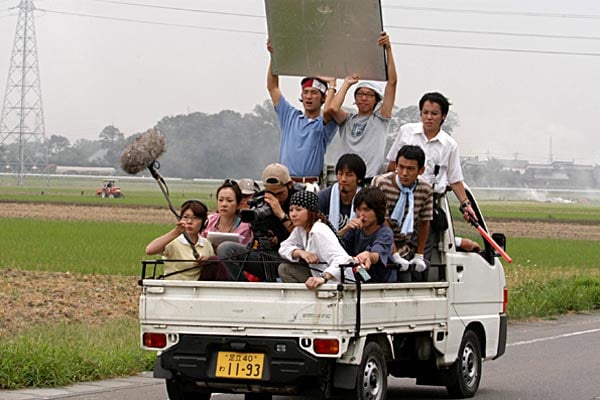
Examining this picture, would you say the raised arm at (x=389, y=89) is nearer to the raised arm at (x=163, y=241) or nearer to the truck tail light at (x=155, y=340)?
the raised arm at (x=163, y=241)

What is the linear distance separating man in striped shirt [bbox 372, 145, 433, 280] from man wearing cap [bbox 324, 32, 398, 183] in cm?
60

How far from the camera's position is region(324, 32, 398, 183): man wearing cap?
1068 centimetres

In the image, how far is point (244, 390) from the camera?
8805 mm

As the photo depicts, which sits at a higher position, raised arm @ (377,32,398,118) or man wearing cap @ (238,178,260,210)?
raised arm @ (377,32,398,118)

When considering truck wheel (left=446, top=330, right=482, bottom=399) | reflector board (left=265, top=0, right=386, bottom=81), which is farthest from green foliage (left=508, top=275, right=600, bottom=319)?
reflector board (left=265, top=0, right=386, bottom=81)

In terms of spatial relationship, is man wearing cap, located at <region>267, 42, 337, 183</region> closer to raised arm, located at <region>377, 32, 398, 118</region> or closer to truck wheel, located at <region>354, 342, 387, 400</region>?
raised arm, located at <region>377, 32, 398, 118</region>

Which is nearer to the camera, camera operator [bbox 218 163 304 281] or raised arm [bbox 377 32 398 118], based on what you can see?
camera operator [bbox 218 163 304 281]

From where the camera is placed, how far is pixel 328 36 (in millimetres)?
10664

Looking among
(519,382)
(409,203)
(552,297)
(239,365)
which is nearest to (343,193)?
(409,203)

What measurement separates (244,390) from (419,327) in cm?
160

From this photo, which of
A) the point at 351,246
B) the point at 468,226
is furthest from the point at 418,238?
the point at 468,226

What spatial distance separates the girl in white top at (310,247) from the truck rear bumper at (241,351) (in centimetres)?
54

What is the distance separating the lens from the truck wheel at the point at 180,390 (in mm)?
9273

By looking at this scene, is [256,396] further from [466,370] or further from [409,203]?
[466,370]
